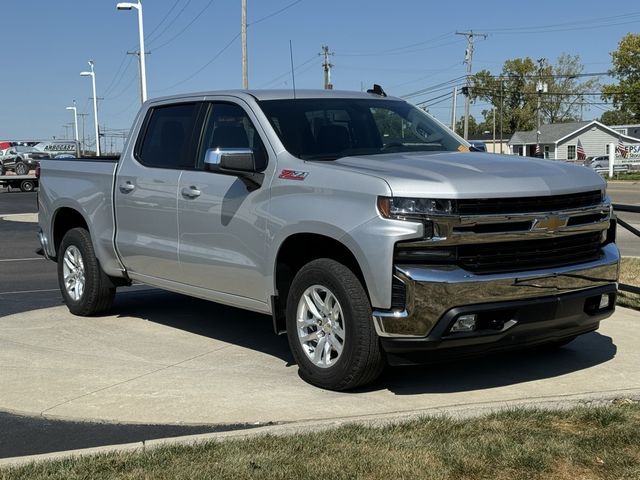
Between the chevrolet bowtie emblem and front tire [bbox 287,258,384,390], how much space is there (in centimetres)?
112

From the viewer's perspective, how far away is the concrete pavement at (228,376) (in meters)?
5.14

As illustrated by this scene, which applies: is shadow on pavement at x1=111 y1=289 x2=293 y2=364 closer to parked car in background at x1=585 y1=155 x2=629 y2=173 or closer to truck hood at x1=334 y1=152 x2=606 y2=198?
truck hood at x1=334 y1=152 x2=606 y2=198

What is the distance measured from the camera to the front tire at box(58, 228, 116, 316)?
25.8ft

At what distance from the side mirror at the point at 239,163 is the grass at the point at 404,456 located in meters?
2.06

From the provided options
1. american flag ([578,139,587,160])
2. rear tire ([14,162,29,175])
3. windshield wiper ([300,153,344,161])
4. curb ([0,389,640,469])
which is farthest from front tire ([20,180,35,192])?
Answer: american flag ([578,139,587,160])

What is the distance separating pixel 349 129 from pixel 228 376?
201cm

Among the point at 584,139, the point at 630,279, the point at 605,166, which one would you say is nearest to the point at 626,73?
the point at 584,139

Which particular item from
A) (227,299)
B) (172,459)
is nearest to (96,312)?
(227,299)

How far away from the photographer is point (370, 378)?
529cm

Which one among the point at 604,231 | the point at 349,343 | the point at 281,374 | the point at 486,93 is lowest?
the point at 281,374

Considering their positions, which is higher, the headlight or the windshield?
the windshield

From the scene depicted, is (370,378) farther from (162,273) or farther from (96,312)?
(96,312)

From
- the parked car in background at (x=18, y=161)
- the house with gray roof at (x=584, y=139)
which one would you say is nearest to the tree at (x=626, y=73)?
the house with gray roof at (x=584, y=139)

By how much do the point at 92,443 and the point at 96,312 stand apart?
3.68m
